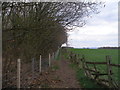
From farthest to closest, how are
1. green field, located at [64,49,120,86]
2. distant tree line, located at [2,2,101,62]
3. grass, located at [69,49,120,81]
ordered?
grass, located at [69,49,120,81]
green field, located at [64,49,120,86]
distant tree line, located at [2,2,101,62]

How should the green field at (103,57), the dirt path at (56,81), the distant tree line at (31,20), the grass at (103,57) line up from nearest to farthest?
the distant tree line at (31,20)
the dirt path at (56,81)
the green field at (103,57)
the grass at (103,57)

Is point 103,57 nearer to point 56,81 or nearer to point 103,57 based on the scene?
point 103,57

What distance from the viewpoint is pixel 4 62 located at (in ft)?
18.5

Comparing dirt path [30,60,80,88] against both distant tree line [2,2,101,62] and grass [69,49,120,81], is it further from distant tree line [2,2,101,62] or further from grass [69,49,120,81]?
grass [69,49,120,81]

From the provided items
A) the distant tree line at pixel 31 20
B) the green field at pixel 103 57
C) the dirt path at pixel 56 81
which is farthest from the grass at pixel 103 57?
the distant tree line at pixel 31 20

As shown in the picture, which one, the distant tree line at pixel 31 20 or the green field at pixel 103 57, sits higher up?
the distant tree line at pixel 31 20

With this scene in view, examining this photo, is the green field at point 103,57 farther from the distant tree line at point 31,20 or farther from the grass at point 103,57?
the distant tree line at point 31,20

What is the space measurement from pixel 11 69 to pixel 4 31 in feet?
3.94

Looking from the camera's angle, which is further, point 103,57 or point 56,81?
point 103,57

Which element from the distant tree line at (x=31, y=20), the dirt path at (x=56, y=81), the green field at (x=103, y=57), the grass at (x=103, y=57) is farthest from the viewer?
the grass at (x=103, y=57)

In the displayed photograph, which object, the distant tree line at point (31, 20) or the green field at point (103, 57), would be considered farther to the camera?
the green field at point (103, 57)

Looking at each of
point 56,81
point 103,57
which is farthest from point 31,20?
point 103,57

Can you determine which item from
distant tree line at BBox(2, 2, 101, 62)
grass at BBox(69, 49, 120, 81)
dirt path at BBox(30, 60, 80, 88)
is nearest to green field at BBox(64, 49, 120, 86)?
grass at BBox(69, 49, 120, 81)

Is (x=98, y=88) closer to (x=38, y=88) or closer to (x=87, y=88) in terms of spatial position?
(x=87, y=88)
